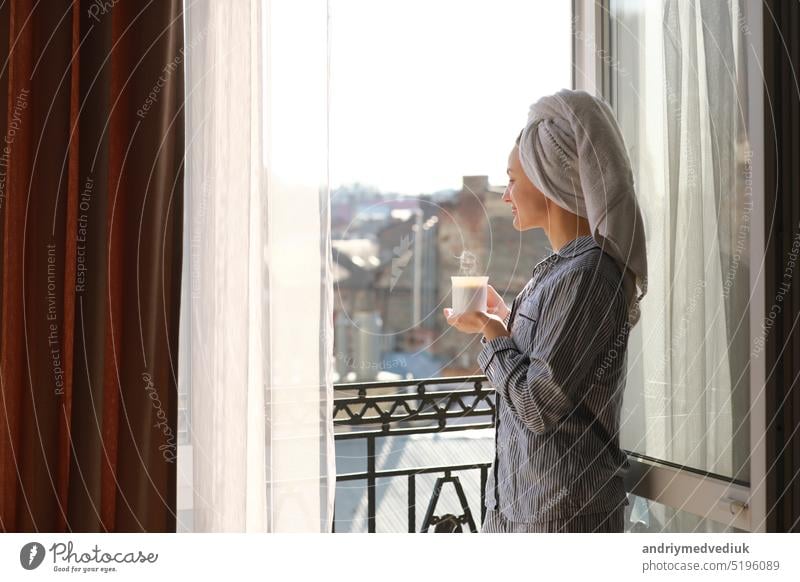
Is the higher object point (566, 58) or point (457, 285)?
point (566, 58)

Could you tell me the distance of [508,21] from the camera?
1334mm

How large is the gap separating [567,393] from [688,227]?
0.48m

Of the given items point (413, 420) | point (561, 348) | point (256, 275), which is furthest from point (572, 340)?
point (413, 420)

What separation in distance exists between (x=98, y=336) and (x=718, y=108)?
3.67 ft

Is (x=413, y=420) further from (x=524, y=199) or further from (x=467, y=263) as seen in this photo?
(x=524, y=199)

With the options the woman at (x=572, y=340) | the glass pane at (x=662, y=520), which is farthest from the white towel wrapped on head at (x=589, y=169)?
the glass pane at (x=662, y=520)

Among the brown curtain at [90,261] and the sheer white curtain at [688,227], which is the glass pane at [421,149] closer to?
the sheer white curtain at [688,227]

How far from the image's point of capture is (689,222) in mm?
1288

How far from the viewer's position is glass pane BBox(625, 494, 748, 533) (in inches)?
49.2

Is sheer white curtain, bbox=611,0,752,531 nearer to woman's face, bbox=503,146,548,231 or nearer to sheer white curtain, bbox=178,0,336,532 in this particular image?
woman's face, bbox=503,146,548,231

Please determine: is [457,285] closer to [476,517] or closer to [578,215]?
[578,215]
